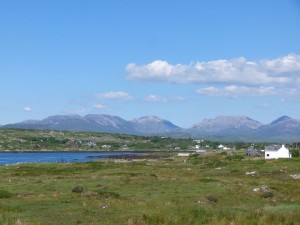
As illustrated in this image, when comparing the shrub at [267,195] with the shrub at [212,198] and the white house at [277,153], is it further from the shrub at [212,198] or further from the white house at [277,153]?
the white house at [277,153]

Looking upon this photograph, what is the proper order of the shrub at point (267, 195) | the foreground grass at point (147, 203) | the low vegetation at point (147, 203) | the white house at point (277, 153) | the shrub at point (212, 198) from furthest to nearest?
the white house at point (277, 153) → the shrub at point (267, 195) → the shrub at point (212, 198) → the foreground grass at point (147, 203) → the low vegetation at point (147, 203)

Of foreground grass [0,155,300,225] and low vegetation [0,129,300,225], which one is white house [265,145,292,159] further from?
foreground grass [0,155,300,225]

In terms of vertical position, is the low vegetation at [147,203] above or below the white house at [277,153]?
below

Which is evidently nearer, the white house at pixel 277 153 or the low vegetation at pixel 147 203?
the low vegetation at pixel 147 203

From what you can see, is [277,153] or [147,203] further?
[277,153]

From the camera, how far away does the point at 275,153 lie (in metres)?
121

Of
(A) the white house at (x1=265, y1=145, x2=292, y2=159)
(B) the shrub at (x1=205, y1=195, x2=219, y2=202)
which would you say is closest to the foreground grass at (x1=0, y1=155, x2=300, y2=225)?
(B) the shrub at (x1=205, y1=195, x2=219, y2=202)

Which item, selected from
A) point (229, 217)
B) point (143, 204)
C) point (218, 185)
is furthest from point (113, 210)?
point (218, 185)

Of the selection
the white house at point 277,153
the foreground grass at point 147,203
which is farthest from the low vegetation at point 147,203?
the white house at point 277,153

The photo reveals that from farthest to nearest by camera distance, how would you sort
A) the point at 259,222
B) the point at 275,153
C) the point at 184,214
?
the point at 275,153, the point at 184,214, the point at 259,222

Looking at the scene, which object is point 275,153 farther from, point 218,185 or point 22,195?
point 22,195

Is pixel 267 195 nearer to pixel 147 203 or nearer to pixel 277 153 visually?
pixel 147 203

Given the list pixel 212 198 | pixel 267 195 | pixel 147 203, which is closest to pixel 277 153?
pixel 267 195

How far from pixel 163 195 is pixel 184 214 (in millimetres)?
15823
